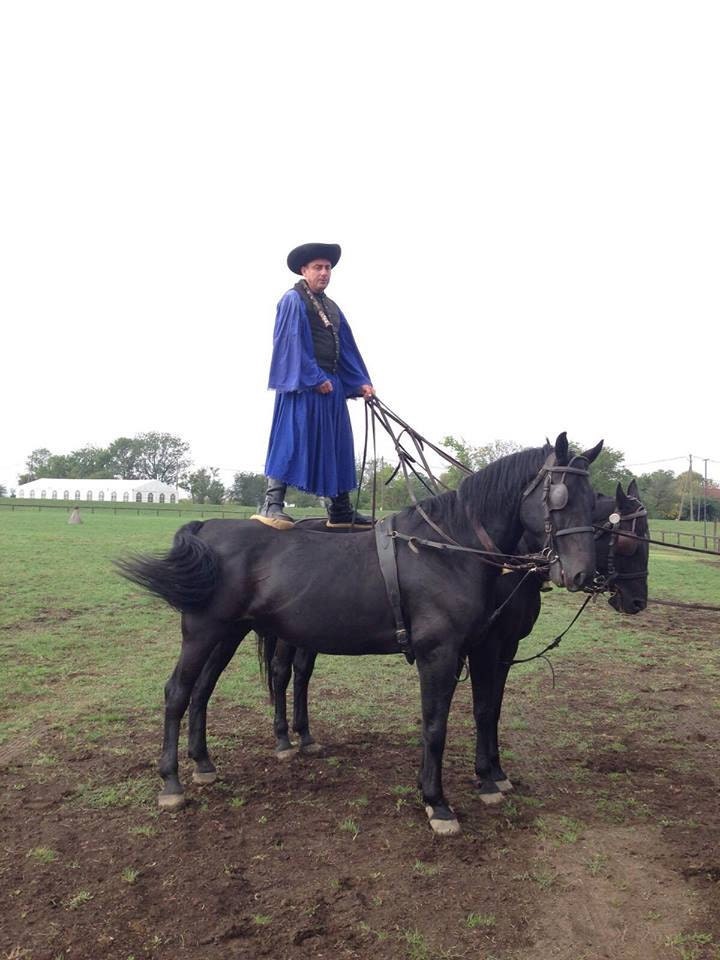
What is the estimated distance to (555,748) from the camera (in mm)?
6086

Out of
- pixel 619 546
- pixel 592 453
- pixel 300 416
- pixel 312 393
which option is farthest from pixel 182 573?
pixel 619 546

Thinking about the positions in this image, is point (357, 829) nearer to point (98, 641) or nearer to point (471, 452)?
point (98, 641)

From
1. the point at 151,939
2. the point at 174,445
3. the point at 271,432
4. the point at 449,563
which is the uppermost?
the point at 174,445

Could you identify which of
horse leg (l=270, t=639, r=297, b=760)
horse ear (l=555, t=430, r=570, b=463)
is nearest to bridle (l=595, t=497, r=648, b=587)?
horse ear (l=555, t=430, r=570, b=463)

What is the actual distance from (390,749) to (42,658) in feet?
16.9

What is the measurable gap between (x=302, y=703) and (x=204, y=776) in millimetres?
1187

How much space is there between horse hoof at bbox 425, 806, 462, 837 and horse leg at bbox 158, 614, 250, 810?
176 cm

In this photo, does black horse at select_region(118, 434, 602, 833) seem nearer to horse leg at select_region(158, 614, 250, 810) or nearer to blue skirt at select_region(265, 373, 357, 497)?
horse leg at select_region(158, 614, 250, 810)

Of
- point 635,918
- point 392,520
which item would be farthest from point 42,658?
point 635,918

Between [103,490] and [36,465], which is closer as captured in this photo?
[103,490]

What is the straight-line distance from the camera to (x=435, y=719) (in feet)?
15.1

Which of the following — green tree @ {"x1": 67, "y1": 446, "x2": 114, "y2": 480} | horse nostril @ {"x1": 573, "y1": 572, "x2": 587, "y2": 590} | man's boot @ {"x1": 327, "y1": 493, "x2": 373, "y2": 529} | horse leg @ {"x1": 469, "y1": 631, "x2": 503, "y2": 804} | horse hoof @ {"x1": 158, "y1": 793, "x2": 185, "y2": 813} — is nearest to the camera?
horse nostril @ {"x1": 573, "y1": 572, "x2": 587, "y2": 590}

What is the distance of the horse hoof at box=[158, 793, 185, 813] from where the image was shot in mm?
4707

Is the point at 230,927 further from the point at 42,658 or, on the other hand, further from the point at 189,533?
the point at 42,658
